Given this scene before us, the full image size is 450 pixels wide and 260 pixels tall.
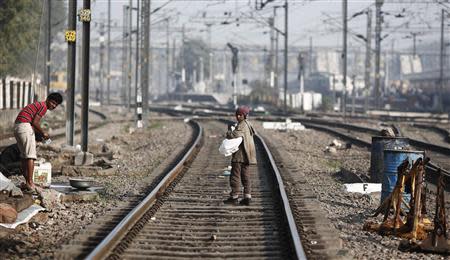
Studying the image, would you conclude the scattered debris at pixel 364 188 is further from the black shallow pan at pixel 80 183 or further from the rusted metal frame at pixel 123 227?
the black shallow pan at pixel 80 183

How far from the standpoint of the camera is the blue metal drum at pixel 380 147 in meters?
16.0

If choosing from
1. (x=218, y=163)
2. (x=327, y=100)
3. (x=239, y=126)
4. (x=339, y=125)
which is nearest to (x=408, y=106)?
(x=327, y=100)

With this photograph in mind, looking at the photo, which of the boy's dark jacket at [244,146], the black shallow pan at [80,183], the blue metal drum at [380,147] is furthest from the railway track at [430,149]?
the black shallow pan at [80,183]

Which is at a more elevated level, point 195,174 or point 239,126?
point 239,126

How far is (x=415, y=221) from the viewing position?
10.8 metres

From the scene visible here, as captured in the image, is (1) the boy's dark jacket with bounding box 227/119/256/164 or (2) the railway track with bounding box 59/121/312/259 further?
(1) the boy's dark jacket with bounding box 227/119/256/164

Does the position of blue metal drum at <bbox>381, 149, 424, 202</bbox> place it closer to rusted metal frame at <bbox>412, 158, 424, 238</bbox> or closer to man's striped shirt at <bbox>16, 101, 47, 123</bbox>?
rusted metal frame at <bbox>412, 158, 424, 238</bbox>

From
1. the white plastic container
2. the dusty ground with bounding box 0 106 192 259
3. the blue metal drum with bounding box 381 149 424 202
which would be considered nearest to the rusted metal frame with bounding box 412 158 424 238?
the blue metal drum with bounding box 381 149 424 202

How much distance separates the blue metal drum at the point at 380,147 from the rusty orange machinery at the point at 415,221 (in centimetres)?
375

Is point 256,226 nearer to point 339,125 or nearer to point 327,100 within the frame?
point 339,125

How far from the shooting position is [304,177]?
738 inches

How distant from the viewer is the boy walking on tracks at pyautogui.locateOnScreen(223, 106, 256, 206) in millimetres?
13430

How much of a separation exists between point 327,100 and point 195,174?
66.2 m

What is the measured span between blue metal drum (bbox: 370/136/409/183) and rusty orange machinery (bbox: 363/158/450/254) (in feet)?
12.3
